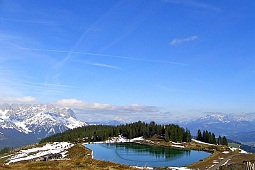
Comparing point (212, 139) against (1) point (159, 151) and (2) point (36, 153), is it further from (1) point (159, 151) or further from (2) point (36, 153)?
(2) point (36, 153)

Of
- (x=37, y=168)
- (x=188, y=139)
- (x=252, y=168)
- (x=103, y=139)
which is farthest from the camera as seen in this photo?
(x=103, y=139)

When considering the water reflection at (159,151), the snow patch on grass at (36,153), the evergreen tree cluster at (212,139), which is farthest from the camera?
the evergreen tree cluster at (212,139)

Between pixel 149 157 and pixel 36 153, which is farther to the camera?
pixel 36 153

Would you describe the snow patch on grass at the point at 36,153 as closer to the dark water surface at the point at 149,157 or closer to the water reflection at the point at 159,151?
the dark water surface at the point at 149,157

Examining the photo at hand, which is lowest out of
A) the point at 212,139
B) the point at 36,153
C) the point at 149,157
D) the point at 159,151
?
the point at 36,153

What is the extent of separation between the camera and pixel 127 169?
3444cm

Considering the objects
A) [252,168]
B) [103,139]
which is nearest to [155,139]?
[103,139]

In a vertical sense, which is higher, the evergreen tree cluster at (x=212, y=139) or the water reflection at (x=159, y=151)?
the evergreen tree cluster at (x=212, y=139)

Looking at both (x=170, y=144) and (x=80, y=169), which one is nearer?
(x=80, y=169)

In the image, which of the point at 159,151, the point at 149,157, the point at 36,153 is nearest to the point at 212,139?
the point at 159,151

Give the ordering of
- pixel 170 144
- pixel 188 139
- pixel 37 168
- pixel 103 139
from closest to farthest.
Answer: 1. pixel 37 168
2. pixel 170 144
3. pixel 188 139
4. pixel 103 139

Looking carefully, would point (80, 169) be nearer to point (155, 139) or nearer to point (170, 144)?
point (170, 144)

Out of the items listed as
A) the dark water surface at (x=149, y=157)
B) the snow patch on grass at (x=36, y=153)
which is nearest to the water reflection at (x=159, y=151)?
the dark water surface at (x=149, y=157)

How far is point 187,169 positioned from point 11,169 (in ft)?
197
